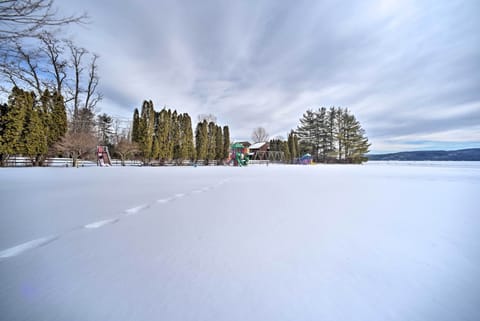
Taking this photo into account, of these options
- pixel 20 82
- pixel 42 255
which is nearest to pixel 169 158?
pixel 20 82

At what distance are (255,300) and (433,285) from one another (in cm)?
84

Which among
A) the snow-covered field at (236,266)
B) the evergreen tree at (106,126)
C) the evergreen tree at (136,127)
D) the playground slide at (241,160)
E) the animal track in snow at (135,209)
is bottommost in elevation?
the snow-covered field at (236,266)

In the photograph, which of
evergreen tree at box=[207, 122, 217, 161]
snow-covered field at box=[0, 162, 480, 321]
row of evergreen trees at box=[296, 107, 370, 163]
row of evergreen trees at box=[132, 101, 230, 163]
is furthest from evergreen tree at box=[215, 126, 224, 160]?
snow-covered field at box=[0, 162, 480, 321]

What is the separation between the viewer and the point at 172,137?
742 inches

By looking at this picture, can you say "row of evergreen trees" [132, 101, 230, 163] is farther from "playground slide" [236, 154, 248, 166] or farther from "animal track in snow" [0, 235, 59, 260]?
"animal track in snow" [0, 235, 59, 260]

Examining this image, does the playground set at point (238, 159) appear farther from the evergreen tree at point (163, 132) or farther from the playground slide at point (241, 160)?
the evergreen tree at point (163, 132)

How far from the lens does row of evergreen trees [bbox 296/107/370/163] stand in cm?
3105

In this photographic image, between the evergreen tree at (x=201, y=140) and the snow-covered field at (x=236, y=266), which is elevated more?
the evergreen tree at (x=201, y=140)

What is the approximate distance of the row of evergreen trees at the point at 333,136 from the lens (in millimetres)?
31047

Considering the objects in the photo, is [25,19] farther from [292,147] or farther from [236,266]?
[292,147]

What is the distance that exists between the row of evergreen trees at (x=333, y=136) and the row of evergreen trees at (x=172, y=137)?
18.8 metres

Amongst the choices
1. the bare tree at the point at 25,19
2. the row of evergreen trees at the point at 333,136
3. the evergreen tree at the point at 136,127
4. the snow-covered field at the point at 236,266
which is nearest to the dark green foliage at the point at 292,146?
the row of evergreen trees at the point at 333,136

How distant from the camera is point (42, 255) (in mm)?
1185

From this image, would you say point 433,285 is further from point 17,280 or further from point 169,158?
point 169,158
